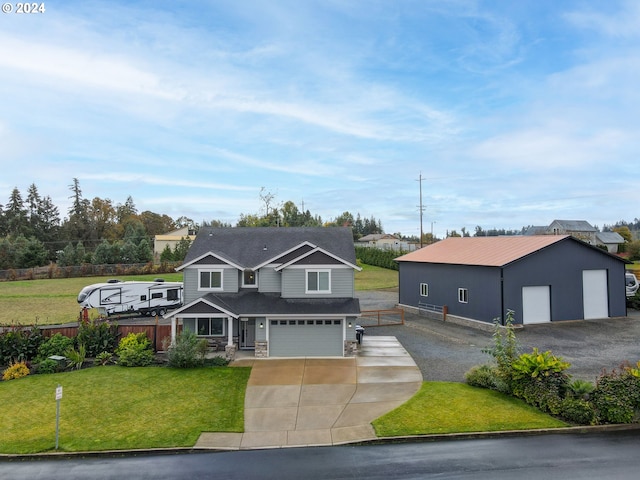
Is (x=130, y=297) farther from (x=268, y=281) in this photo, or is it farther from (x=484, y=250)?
(x=484, y=250)

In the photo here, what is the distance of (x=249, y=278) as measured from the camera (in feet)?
79.9

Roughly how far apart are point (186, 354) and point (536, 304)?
2290cm

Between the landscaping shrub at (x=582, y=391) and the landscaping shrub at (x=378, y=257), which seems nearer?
the landscaping shrub at (x=582, y=391)

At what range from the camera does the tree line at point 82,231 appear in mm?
68875

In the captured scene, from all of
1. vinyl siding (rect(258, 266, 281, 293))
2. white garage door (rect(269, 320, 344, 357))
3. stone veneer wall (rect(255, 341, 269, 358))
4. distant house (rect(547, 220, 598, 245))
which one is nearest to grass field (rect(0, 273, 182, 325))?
vinyl siding (rect(258, 266, 281, 293))

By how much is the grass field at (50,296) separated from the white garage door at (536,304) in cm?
2601

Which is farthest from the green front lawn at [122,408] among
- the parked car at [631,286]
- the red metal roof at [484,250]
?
the parked car at [631,286]

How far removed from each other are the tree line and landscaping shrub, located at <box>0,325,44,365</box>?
49.8 m

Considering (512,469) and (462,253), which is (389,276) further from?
(512,469)

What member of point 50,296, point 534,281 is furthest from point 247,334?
point 50,296

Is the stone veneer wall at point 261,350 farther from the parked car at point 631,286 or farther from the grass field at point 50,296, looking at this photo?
the parked car at point 631,286

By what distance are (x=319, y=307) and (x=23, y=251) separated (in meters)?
67.9

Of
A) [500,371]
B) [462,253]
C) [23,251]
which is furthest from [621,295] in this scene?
[23,251]

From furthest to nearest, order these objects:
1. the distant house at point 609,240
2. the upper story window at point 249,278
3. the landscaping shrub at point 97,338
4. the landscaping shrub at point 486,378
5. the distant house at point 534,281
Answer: the distant house at point 609,240 → the distant house at point 534,281 → the upper story window at point 249,278 → the landscaping shrub at point 97,338 → the landscaping shrub at point 486,378
